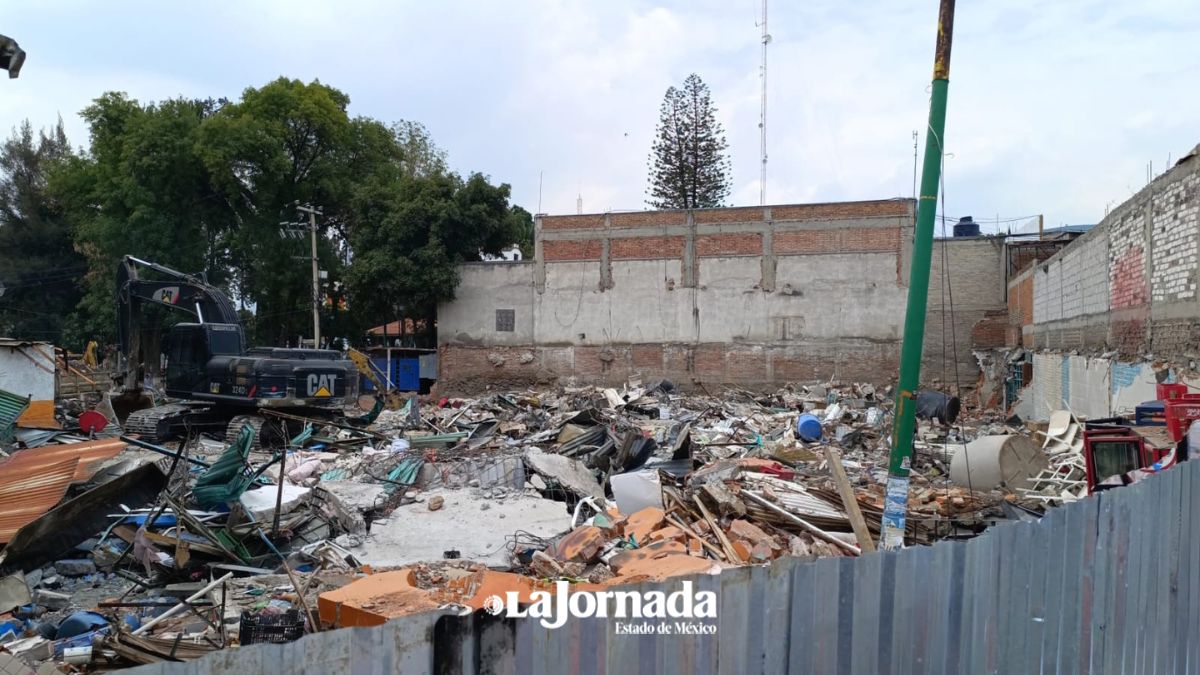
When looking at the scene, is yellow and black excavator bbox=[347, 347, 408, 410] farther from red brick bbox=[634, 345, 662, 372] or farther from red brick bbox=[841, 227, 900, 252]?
red brick bbox=[841, 227, 900, 252]

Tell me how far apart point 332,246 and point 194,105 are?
329 inches

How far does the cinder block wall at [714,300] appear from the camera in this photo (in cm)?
2641

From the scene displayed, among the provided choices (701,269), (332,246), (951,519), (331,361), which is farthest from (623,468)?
(332,246)

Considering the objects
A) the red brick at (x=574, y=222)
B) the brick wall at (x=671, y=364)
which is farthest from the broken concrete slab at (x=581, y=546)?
the red brick at (x=574, y=222)

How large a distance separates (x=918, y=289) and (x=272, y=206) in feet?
102

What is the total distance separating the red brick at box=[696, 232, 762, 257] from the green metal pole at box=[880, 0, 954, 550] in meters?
22.1

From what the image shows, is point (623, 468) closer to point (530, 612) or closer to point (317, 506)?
point (317, 506)

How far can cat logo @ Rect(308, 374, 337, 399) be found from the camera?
1570cm

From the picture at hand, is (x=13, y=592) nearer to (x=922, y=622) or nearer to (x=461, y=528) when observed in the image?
(x=461, y=528)

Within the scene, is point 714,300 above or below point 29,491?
above

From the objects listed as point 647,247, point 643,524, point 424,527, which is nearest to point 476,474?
point 424,527

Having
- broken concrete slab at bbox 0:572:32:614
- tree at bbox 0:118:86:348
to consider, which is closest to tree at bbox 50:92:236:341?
tree at bbox 0:118:86:348

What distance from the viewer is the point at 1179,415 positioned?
22.2ft

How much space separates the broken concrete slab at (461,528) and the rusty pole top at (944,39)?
5.47m
